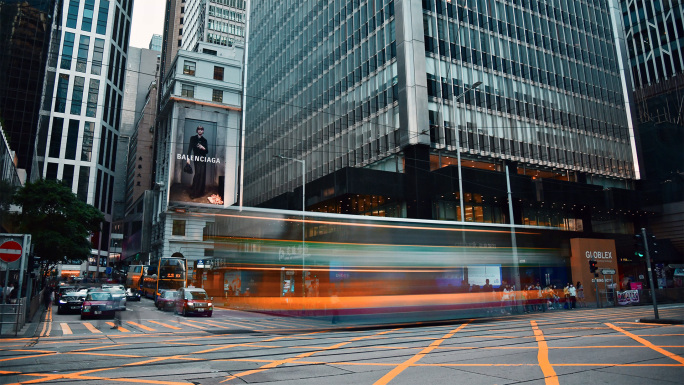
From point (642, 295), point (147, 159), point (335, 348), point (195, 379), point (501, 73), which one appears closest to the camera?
point (195, 379)

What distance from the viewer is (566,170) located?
150 ft

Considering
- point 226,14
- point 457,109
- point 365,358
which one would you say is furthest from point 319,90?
point 226,14

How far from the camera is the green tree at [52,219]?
1474 inches

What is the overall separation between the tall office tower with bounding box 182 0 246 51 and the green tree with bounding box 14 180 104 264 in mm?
58493

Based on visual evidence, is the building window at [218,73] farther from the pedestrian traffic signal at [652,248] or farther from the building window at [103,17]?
the pedestrian traffic signal at [652,248]

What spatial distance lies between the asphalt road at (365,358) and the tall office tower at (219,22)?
88538 mm

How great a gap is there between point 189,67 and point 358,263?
56526mm

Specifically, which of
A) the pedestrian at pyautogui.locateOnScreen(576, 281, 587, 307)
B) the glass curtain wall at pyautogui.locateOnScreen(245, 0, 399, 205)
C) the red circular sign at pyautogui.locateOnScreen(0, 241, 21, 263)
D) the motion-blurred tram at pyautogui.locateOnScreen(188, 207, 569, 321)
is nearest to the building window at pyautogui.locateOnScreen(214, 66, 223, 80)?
the glass curtain wall at pyautogui.locateOnScreen(245, 0, 399, 205)

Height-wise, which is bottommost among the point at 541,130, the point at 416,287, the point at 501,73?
the point at 416,287

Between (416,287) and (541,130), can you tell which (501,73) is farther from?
(416,287)

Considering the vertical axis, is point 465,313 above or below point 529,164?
below

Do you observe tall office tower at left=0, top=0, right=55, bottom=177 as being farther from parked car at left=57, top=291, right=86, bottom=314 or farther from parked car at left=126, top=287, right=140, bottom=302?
parked car at left=57, top=291, right=86, bottom=314

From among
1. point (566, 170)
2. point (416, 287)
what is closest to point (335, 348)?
point (416, 287)

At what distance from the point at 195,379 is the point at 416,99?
106 ft
